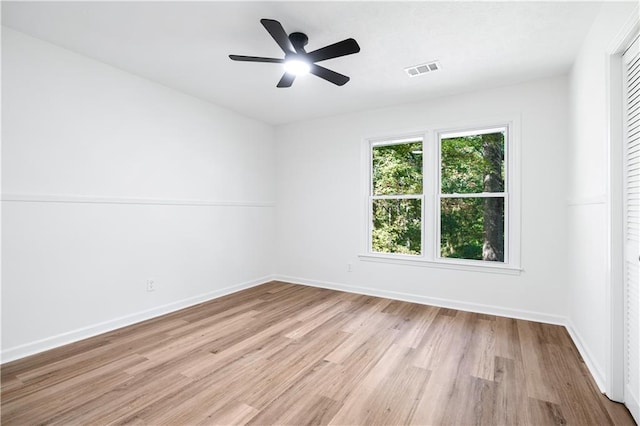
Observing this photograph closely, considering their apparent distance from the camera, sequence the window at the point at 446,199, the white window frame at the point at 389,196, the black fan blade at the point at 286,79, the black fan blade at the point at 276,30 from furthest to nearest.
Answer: the white window frame at the point at 389,196, the window at the point at 446,199, the black fan blade at the point at 286,79, the black fan blade at the point at 276,30

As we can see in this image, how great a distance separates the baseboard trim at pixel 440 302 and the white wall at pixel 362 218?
12 mm

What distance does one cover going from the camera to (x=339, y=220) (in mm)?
4617

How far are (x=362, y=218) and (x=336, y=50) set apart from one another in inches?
102

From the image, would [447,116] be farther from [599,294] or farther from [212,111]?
[212,111]

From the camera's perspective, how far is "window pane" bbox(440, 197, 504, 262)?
142 inches

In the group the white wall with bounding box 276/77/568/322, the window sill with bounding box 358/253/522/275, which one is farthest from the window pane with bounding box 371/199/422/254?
the white wall with bounding box 276/77/568/322

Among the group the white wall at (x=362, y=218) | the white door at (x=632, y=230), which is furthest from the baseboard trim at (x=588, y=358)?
the white wall at (x=362, y=218)

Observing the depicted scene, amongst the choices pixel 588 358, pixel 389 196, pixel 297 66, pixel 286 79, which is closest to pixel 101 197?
pixel 286 79

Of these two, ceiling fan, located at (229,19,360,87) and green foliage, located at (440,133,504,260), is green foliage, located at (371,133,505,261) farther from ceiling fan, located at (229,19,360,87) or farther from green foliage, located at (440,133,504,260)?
ceiling fan, located at (229,19,360,87)

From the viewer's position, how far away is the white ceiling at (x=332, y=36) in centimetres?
215

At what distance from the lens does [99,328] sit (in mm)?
2924

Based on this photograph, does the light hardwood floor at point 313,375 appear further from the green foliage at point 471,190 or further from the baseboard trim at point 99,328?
the green foliage at point 471,190

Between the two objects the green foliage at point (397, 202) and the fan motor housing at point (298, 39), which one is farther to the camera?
the green foliage at point (397, 202)

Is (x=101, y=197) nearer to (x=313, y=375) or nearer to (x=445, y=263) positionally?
(x=313, y=375)
